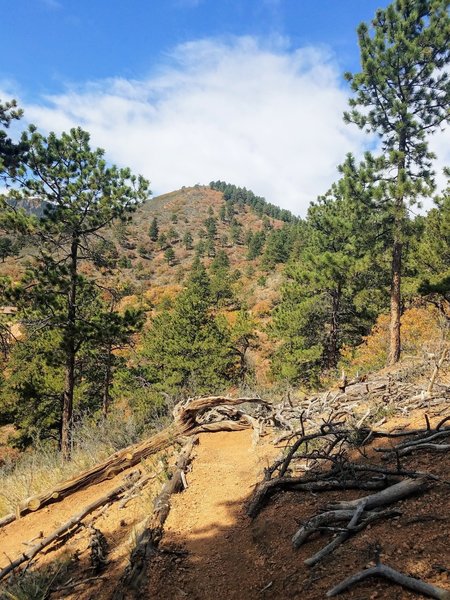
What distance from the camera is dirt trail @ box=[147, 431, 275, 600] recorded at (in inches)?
115

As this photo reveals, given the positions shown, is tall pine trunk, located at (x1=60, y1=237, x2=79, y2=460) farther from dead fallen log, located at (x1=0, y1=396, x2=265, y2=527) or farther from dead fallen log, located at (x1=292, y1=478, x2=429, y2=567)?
dead fallen log, located at (x1=292, y1=478, x2=429, y2=567)

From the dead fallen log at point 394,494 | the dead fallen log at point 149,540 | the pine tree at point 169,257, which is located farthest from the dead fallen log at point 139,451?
the pine tree at point 169,257

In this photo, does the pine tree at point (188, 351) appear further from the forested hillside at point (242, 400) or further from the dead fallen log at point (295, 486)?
the dead fallen log at point (295, 486)

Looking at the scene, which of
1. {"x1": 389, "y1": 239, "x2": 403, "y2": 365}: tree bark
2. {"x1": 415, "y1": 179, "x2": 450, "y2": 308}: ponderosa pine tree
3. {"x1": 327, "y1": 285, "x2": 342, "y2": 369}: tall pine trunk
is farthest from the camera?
{"x1": 327, "y1": 285, "x2": 342, "y2": 369}: tall pine trunk

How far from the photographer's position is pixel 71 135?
10.7m

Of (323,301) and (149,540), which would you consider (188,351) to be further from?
(149,540)

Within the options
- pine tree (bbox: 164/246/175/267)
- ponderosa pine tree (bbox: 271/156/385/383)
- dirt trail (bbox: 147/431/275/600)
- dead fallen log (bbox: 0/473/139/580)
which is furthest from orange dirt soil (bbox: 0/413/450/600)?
pine tree (bbox: 164/246/175/267)

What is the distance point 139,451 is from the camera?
607 centimetres

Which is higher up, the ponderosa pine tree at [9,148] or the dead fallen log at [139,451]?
the ponderosa pine tree at [9,148]

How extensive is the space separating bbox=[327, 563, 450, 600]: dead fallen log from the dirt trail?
2.29ft

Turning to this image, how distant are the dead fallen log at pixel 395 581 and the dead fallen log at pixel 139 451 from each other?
4.36 metres

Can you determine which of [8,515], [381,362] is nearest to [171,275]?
[381,362]

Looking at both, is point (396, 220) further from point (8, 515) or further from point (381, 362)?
point (8, 515)

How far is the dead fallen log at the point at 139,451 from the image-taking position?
5.31 metres
